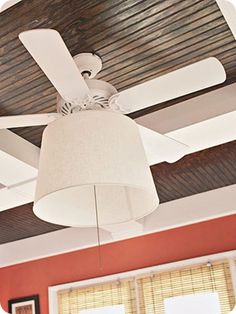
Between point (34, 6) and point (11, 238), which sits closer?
point (34, 6)

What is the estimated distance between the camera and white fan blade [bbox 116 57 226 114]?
186 centimetres

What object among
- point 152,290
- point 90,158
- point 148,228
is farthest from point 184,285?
point 90,158

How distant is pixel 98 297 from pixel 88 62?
2.97 metres

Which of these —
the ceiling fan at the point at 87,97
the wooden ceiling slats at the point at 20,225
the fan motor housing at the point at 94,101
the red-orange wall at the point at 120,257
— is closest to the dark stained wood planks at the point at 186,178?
the wooden ceiling slats at the point at 20,225

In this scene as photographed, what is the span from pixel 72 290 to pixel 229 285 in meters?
1.54

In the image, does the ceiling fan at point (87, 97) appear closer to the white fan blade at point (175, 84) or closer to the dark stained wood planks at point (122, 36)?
the white fan blade at point (175, 84)

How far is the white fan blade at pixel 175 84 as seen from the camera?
1.86m

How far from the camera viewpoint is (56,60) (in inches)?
72.2

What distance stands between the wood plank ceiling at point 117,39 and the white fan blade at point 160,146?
36 centimetres

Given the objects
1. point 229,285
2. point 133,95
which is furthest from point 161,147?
point 229,285

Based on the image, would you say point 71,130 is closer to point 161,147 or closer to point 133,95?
point 133,95

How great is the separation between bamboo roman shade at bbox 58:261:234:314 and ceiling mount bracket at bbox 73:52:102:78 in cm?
246

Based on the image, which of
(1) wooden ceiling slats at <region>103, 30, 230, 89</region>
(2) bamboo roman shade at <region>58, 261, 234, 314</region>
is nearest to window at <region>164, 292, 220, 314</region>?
(2) bamboo roman shade at <region>58, 261, 234, 314</region>

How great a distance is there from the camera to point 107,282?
475cm
